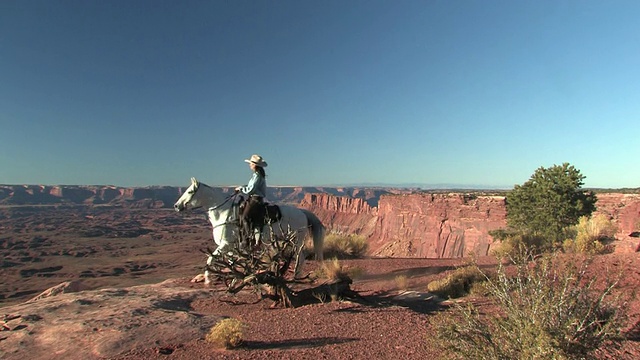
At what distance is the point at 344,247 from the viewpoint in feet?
56.7

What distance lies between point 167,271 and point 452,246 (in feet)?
130

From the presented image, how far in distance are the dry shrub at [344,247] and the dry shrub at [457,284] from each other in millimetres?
7843

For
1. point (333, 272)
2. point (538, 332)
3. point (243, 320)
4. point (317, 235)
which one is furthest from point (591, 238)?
point (243, 320)

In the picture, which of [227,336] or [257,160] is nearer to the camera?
[227,336]

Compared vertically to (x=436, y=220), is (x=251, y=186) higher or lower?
higher

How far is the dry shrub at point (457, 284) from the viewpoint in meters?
8.73

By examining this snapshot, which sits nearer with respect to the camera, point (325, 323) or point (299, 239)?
point (325, 323)

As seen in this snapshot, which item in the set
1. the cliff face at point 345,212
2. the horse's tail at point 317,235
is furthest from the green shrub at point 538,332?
the cliff face at point 345,212

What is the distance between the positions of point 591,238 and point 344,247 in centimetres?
1033

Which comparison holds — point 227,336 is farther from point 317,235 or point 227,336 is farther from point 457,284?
point 457,284

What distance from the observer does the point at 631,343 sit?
4980 millimetres

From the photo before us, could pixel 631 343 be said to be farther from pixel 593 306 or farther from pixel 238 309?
pixel 238 309

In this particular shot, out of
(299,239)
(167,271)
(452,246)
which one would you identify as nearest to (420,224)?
(452,246)

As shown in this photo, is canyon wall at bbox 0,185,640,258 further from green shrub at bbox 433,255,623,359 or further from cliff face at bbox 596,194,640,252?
green shrub at bbox 433,255,623,359
